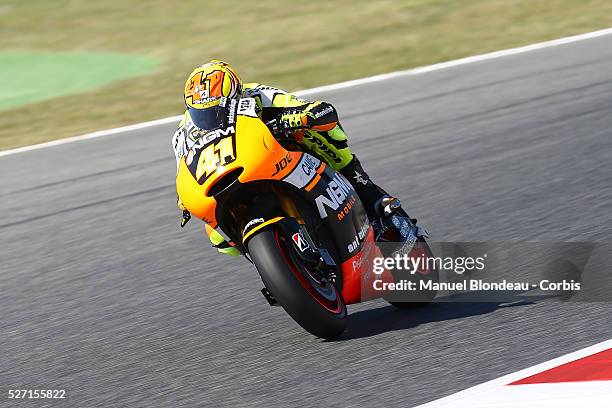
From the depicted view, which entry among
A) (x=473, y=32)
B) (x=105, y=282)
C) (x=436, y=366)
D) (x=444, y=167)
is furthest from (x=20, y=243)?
(x=473, y=32)

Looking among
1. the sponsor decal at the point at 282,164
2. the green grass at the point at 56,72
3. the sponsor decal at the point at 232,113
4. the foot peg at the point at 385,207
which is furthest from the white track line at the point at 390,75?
the sponsor decal at the point at 282,164

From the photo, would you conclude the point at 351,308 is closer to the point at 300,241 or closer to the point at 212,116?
the point at 300,241

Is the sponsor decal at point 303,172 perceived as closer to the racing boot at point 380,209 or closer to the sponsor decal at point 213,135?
the sponsor decal at point 213,135

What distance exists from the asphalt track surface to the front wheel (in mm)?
160

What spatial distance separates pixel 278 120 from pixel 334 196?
45 centimetres

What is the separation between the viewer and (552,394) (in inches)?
155

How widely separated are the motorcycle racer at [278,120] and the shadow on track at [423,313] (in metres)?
0.51

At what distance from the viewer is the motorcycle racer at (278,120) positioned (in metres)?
4.76

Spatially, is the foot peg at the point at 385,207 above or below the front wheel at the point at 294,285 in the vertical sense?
above

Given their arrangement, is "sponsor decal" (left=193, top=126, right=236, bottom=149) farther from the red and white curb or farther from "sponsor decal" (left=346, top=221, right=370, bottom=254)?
the red and white curb

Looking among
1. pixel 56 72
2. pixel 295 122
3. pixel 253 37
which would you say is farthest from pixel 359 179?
pixel 253 37

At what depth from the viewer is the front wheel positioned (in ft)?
14.5

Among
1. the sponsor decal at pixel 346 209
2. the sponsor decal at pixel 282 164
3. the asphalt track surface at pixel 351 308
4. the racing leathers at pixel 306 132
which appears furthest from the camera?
the sponsor decal at pixel 346 209

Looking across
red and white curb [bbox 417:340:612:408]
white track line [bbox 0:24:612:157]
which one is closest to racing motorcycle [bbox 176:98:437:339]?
red and white curb [bbox 417:340:612:408]
